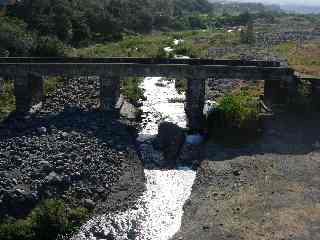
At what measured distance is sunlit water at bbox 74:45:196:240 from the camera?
115 feet

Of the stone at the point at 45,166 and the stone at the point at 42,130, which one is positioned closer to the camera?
the stone at the point at 45,166

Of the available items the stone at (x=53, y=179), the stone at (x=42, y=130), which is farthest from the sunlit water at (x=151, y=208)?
the stone at (x=42, y=130)

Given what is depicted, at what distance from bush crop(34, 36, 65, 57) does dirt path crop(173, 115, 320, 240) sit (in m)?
33.0

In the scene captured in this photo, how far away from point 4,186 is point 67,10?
194 feet

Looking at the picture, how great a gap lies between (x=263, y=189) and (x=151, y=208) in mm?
8205

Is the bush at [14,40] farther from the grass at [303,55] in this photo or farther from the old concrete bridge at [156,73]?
the grass at [303,55]

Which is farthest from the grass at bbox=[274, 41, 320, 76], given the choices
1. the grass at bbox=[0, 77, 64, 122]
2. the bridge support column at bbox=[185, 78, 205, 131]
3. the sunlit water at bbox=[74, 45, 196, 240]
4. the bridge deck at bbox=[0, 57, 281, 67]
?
the grass at bbox=[0, 77, 64, 122]

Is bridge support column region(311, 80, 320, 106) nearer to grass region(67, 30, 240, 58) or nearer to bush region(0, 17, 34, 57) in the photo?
grass region(67, 30, 240, 58)

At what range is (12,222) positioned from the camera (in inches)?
1336

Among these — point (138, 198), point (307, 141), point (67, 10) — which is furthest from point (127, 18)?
point (138, 198)

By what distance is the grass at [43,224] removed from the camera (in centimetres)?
3294

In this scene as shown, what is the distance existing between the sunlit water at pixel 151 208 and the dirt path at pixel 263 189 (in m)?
1.08

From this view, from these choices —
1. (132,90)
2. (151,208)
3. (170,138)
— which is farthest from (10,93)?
(151,208)

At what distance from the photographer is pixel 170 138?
49875mm
